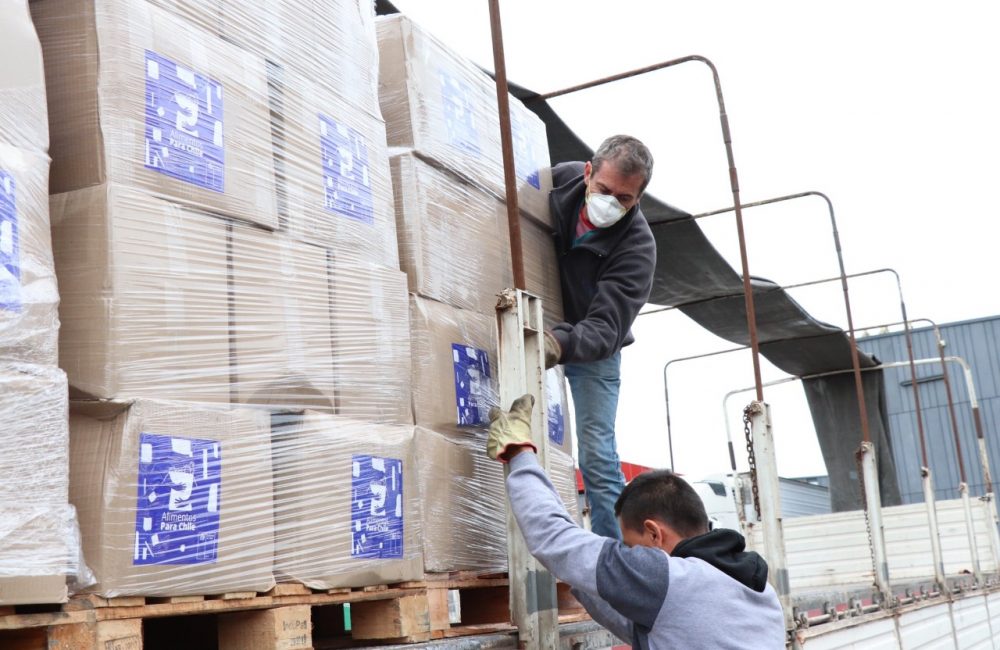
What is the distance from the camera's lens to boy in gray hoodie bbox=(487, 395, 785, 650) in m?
2.45

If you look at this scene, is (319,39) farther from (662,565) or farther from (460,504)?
(662,565)

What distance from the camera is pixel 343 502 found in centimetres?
277

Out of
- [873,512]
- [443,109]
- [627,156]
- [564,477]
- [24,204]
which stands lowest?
[873,512]

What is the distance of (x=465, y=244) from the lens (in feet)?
11.6

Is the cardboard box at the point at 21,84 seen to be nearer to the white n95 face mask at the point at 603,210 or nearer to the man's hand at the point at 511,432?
the man's hand at the point at 511,432

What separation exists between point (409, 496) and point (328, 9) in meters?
1.53

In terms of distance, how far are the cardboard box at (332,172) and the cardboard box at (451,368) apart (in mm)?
230

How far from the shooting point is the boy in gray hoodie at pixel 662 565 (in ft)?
8.02

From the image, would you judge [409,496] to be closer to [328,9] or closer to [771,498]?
[328,9]

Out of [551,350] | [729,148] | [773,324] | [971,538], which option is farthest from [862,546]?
[551,350]

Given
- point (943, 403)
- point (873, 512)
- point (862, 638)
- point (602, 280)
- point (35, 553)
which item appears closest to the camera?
point (35, 553)

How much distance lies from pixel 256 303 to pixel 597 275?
5.63 ft

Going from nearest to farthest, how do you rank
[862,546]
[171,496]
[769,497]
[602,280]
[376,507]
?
[171,496] → [376,507] → [602,280] → [769,497] → [862,546]

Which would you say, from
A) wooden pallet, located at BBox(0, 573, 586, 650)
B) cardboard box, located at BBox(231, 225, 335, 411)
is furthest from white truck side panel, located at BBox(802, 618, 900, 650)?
cardboard box, located at BBox(231, 225, 335, 411)
